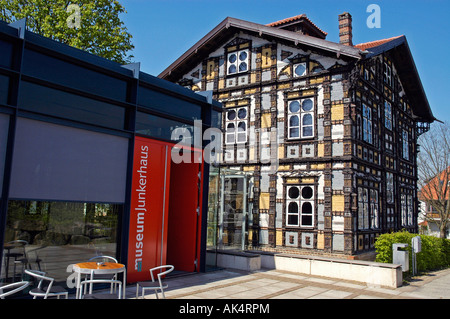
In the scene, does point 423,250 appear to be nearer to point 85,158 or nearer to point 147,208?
point 147,208

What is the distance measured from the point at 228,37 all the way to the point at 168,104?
9.55 m

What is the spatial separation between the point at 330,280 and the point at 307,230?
13.8 feet

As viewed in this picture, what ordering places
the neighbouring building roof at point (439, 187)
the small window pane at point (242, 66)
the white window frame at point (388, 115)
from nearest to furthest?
the small window pane at point (242, 66) < the white window frame at point (388, 115) < the neighbouring building roof at point (439, 187)

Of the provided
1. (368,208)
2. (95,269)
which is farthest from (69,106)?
(368,208)

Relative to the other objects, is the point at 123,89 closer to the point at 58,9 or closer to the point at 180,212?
the point at 180,212

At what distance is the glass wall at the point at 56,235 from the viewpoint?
685 cm

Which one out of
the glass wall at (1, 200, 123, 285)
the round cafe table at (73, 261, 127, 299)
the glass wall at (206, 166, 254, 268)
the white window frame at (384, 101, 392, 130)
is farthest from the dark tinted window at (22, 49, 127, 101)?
the white window frame at (384, 101, 392, 130)

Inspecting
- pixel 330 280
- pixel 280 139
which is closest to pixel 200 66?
pixel 280 139

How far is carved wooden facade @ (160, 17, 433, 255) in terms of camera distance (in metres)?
14.5

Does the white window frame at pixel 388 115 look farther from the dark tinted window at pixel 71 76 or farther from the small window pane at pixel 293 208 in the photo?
the dark tinted window at pixel 71 76

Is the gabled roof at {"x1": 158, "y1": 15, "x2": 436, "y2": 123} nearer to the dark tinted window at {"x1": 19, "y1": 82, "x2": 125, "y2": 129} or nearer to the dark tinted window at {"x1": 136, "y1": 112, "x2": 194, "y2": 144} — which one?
the dark tinted window at {"x1": 136, "y1": 112, "x2": 194, "y2": 144}

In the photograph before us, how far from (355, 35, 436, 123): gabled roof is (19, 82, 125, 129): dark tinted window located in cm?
1354

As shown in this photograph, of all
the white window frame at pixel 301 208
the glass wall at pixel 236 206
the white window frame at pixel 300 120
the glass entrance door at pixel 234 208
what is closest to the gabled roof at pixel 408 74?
the white window frame at pixel 300 120

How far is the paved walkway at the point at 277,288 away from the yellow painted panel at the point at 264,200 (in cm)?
479
